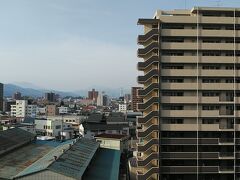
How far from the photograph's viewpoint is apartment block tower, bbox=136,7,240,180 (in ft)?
169

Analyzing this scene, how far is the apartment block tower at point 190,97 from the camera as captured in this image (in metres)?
51.4

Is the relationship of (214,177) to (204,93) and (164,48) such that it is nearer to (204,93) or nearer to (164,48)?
(204,93)

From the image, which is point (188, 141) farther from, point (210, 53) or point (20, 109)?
point (20, 109)

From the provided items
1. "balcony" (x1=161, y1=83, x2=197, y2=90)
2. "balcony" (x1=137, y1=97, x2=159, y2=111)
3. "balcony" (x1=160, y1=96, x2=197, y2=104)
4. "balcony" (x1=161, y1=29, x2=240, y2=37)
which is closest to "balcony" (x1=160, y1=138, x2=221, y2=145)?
"balcony" (x1=137, y1=97, x2=159, y2=111)

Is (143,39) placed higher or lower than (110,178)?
higher

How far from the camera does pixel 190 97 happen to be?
169 ft

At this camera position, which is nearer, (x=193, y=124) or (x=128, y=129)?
(x=193, y=124)

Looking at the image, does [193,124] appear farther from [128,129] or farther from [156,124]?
[128,129]

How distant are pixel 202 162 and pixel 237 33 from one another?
18519 millimetres

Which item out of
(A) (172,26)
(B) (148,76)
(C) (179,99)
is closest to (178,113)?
(C) (179,99)

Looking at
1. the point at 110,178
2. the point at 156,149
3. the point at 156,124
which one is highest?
the point at 156,124

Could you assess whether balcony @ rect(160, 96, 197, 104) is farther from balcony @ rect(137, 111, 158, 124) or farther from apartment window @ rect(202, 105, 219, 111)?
balcony @ rect(137, 111, 158, 124)

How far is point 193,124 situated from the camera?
51719 millimetres

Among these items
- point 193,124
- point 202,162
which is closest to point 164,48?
point 193,124
